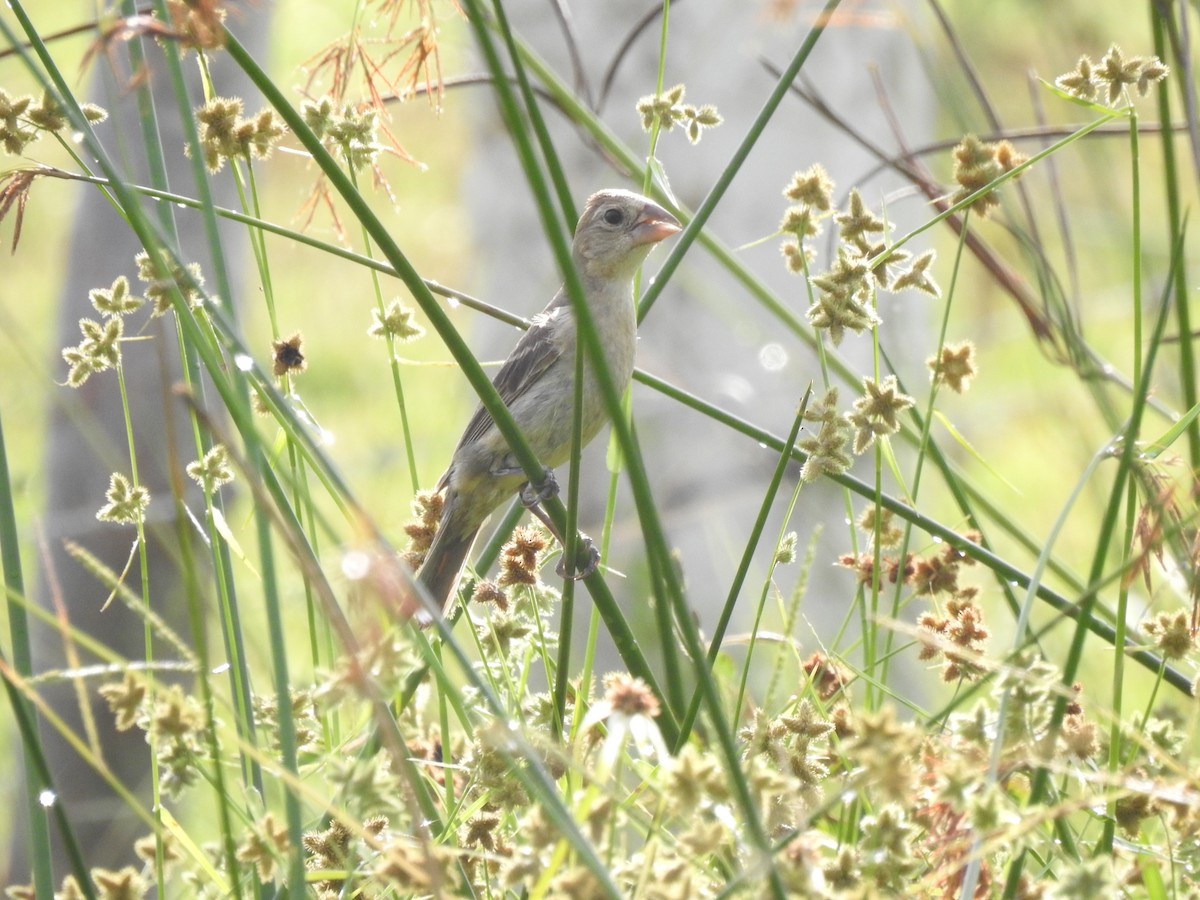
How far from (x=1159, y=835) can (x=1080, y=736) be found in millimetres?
723

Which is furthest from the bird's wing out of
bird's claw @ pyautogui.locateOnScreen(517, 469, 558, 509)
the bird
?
bird's claw @ pyautogui.locateOnScreen(517, 469, 558, 509)

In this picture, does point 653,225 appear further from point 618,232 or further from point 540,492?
point 540,492

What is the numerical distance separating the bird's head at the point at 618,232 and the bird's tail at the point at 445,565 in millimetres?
686

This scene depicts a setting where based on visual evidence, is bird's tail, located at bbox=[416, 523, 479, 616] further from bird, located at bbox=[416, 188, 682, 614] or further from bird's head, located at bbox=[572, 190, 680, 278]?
bird's head, located at bbox=[572, 190, 680, 278]

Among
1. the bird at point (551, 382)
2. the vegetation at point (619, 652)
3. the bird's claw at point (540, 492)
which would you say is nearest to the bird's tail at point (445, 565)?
the bird at point (551, 382)

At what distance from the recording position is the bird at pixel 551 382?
111 inches

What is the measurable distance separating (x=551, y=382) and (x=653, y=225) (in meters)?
0.45

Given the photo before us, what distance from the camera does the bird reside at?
283 cm

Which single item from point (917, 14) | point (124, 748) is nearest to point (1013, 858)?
point (124, 748)

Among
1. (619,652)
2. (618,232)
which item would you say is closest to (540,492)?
(619,652)

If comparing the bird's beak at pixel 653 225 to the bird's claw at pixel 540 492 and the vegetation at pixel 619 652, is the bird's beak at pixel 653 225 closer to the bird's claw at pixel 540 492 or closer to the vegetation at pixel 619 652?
the bird's claw at pixel 540 492

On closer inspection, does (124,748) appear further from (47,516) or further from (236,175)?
(236,175)

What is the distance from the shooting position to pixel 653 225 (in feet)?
9.50

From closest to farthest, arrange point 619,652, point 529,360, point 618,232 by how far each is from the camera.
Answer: point 619,652
point 618,232
point 529,360
